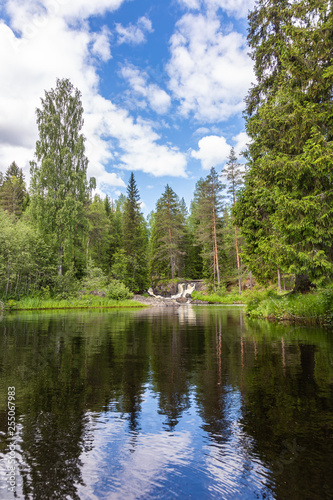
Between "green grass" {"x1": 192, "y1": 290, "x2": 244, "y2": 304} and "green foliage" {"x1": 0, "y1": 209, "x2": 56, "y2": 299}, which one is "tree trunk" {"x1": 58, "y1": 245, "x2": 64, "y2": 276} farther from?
"green grass" {"x1": 192, "y1": 290, "x2": 244, "y2": 304}

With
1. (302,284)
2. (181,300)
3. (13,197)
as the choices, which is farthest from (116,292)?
(13,197)

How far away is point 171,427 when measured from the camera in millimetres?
3146

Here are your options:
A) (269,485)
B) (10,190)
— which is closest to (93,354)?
(269,485)

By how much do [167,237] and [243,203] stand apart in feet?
118

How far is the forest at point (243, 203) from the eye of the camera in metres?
11.6

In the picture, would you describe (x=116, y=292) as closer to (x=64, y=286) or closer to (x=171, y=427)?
(x=64, y=286)

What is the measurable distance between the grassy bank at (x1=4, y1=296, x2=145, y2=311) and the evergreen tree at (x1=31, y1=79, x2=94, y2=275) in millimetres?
3312

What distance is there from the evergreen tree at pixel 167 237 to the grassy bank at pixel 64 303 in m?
21.4

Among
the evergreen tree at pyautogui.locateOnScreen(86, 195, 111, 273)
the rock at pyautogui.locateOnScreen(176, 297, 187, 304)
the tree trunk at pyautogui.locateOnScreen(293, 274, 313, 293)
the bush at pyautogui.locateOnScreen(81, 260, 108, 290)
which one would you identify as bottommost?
the rock at pyautogui.locateOnScreen(176, 297, 187, 304)

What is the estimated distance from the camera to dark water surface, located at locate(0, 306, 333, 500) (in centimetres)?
214

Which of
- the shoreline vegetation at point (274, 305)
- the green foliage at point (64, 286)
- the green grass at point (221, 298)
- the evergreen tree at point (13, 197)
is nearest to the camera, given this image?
the shoreline vegetation at point (274, 305)

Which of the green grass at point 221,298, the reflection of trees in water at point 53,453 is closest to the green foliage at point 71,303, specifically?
the green grass at point 221,298

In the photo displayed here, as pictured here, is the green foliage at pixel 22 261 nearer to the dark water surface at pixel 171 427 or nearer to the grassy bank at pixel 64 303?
the grassy bank at pixel 64 303

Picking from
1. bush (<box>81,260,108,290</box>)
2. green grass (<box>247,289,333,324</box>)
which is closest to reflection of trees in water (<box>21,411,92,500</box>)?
green grass (<box>247,289,333,324</box>)
